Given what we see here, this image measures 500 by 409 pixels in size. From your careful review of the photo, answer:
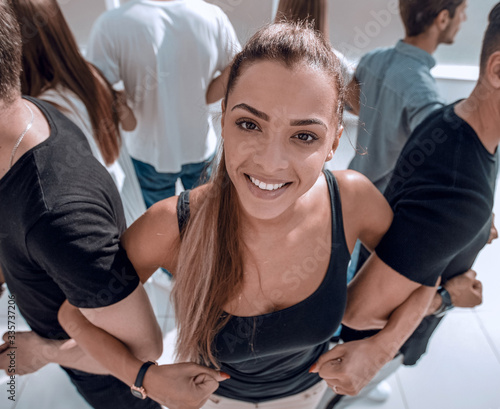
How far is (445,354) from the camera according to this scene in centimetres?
227

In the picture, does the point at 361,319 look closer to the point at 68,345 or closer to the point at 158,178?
the point at 68,345

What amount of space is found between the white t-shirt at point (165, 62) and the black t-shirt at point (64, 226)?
3.08 feet

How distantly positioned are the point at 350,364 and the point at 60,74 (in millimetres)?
1319

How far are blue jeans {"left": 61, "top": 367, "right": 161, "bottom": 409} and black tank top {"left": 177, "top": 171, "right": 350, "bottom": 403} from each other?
34 cm

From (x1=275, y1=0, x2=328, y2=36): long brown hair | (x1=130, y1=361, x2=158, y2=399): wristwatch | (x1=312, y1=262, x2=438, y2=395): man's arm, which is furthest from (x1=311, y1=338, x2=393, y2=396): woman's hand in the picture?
(x1=275, y1=0, x2=328, y2=36): long brown hair

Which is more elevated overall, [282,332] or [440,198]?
[440,198]

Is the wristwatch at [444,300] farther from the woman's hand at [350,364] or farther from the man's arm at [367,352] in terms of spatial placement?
the woman's hand at [350,364]

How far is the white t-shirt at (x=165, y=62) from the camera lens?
178 centimetres

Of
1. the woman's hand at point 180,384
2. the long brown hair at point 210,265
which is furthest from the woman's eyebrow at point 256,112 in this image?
the woman's hand at point 180,384

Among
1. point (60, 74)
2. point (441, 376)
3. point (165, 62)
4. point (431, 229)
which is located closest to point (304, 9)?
point (165, 62)

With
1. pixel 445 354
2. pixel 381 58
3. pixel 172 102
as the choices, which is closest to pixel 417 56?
pixel 381 58

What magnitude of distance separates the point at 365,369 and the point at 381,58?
1.34 metres

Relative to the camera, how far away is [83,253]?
2.77ft

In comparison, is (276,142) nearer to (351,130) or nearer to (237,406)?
(237,406)
